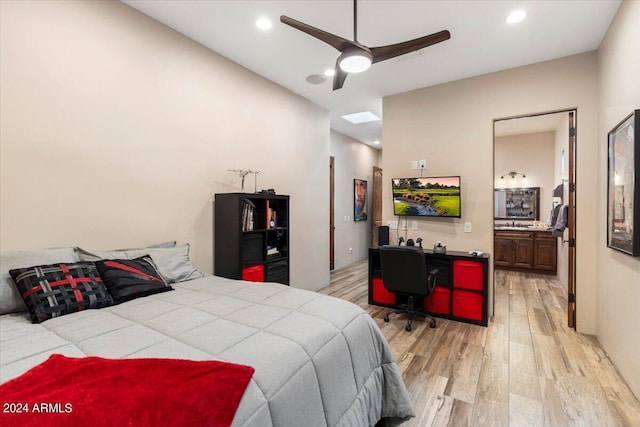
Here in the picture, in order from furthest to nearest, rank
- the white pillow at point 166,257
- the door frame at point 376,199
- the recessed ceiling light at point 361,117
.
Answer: the door frame at point 376,199 → the recessed ceiling light at point 361,117 → the white pillow at point 166,257

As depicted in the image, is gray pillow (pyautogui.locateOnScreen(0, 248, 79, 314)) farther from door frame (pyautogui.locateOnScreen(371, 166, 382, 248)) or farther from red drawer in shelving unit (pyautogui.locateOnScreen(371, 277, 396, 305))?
door frame (pyautogui.locateOnScreen(371, 166, 382, 248))

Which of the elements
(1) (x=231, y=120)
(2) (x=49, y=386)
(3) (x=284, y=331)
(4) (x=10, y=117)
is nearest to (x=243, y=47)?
(1) (x=231, y=120)

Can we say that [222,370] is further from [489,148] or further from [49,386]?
[489,148]

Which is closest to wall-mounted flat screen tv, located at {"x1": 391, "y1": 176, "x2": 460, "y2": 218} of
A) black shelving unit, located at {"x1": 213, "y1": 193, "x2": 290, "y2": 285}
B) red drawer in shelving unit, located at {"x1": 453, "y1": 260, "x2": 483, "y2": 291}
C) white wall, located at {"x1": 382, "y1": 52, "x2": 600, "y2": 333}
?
white wall, located at {"x1": 382, "y1": 52, "x2": 600, "y2": 333}

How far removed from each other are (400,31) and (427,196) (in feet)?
6.72

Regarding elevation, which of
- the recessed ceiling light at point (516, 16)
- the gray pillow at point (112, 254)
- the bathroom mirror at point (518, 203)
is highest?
the recessed ceiling light at point (516, 16)

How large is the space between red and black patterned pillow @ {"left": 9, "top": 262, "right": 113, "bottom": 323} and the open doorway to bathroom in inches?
238

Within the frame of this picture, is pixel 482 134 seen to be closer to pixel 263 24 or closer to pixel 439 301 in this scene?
pixel 439 301

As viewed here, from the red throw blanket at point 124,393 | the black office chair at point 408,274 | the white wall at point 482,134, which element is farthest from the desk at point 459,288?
the red throw blanket at point 124,393

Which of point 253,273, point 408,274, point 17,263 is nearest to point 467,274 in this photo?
point 408,274

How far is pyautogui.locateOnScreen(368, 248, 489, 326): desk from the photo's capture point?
338 cm

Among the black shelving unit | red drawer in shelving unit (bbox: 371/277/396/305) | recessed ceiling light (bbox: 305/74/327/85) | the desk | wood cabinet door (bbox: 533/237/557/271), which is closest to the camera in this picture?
the black shelving unit

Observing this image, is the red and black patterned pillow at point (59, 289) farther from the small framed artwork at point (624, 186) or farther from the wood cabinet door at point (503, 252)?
the wood cabinet door at point (503, 252)

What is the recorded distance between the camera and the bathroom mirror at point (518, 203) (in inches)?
257
